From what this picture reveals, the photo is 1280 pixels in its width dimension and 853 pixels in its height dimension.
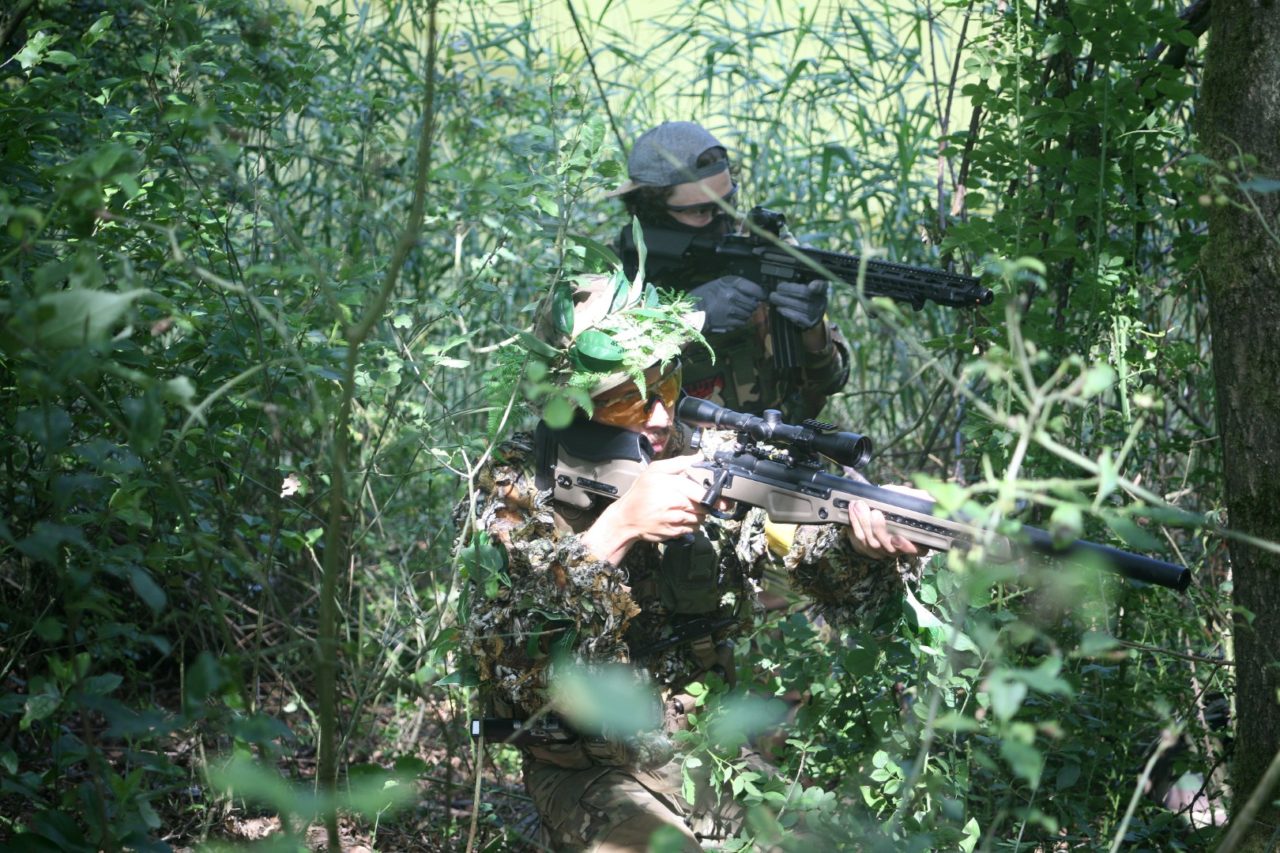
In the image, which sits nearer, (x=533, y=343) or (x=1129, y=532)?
(x=1129, y=532)

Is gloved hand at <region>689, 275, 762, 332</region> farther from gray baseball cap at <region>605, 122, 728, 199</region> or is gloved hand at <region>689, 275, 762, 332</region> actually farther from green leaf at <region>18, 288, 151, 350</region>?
green leaf at <region>18, 288, 151, 350</region>

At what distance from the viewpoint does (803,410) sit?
421 cm

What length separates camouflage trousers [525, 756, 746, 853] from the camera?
275 centimetres

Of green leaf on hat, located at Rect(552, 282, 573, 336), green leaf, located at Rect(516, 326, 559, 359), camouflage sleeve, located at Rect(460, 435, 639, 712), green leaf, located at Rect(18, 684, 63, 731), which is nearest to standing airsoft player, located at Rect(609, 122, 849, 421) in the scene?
green leaf on hat, located at Rect(552, 282, 573, 336)

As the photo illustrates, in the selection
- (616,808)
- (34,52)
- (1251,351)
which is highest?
(34,52)

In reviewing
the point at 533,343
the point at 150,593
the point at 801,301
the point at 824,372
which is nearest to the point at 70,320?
the point at 150,593

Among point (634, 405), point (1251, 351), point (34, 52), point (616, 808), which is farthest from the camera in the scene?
point (634, 405)

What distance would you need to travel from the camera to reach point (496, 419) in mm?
2695

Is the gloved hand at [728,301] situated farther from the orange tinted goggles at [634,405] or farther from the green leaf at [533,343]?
the green leaf at [533,343]

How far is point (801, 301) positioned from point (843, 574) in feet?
3.73

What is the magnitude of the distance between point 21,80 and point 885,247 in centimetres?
329

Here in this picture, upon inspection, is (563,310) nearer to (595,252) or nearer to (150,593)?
(595,252)

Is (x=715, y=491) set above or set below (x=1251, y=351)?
below

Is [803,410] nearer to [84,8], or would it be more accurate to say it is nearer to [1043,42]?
[1043,42]
